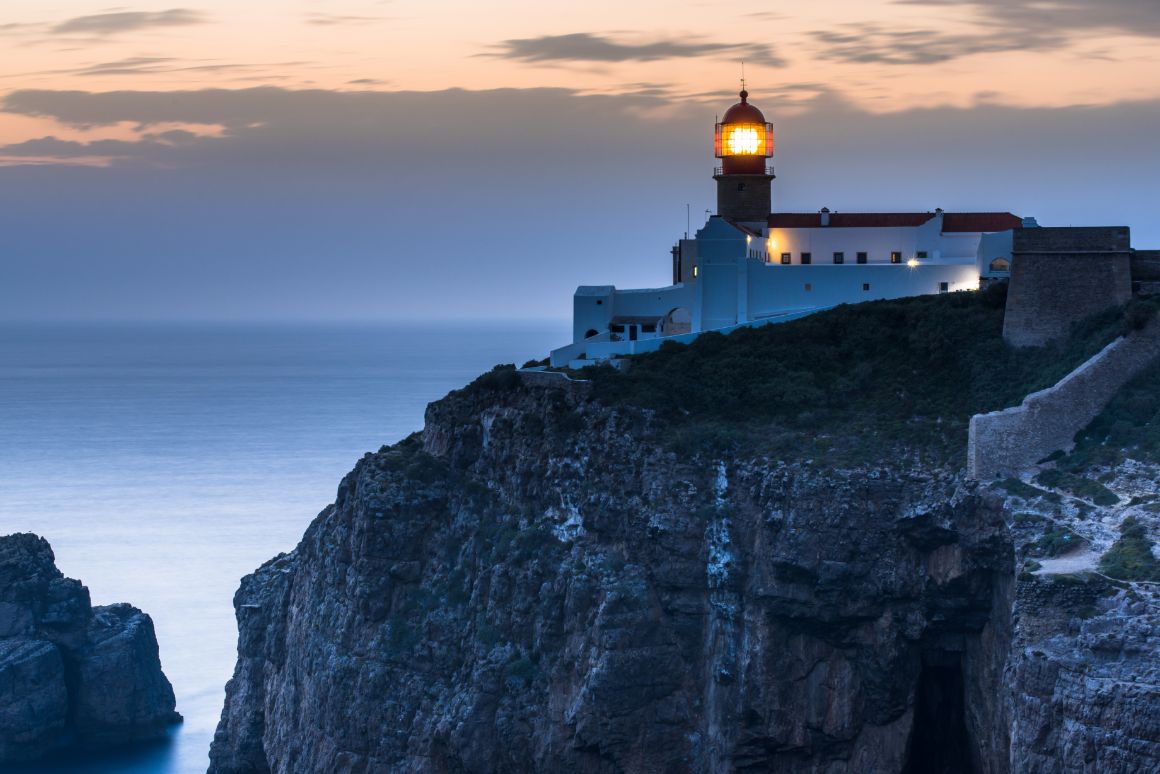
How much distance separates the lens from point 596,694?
50.8m

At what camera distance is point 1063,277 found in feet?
183

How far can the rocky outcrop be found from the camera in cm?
7012

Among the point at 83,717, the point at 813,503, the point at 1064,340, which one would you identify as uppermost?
the point at 1064,340

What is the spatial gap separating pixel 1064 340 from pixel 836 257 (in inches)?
557

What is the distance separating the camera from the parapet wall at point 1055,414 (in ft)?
161

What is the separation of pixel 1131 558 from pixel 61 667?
41181 mm

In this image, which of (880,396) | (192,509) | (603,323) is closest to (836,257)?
(603,323)

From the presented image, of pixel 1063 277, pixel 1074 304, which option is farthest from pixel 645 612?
pixel 1063 277

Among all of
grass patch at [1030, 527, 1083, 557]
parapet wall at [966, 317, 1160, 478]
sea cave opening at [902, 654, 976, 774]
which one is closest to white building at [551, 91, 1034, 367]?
Result: parapet wall at [966, 317, 1160, 478]

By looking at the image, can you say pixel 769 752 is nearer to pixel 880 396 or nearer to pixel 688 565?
pixel 688 565

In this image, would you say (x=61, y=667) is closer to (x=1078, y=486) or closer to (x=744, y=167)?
(x=744, y=167)

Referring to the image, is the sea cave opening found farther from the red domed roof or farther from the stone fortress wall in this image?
the red domed roof

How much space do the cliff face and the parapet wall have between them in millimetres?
1114

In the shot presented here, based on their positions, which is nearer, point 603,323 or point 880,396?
point 880,396
